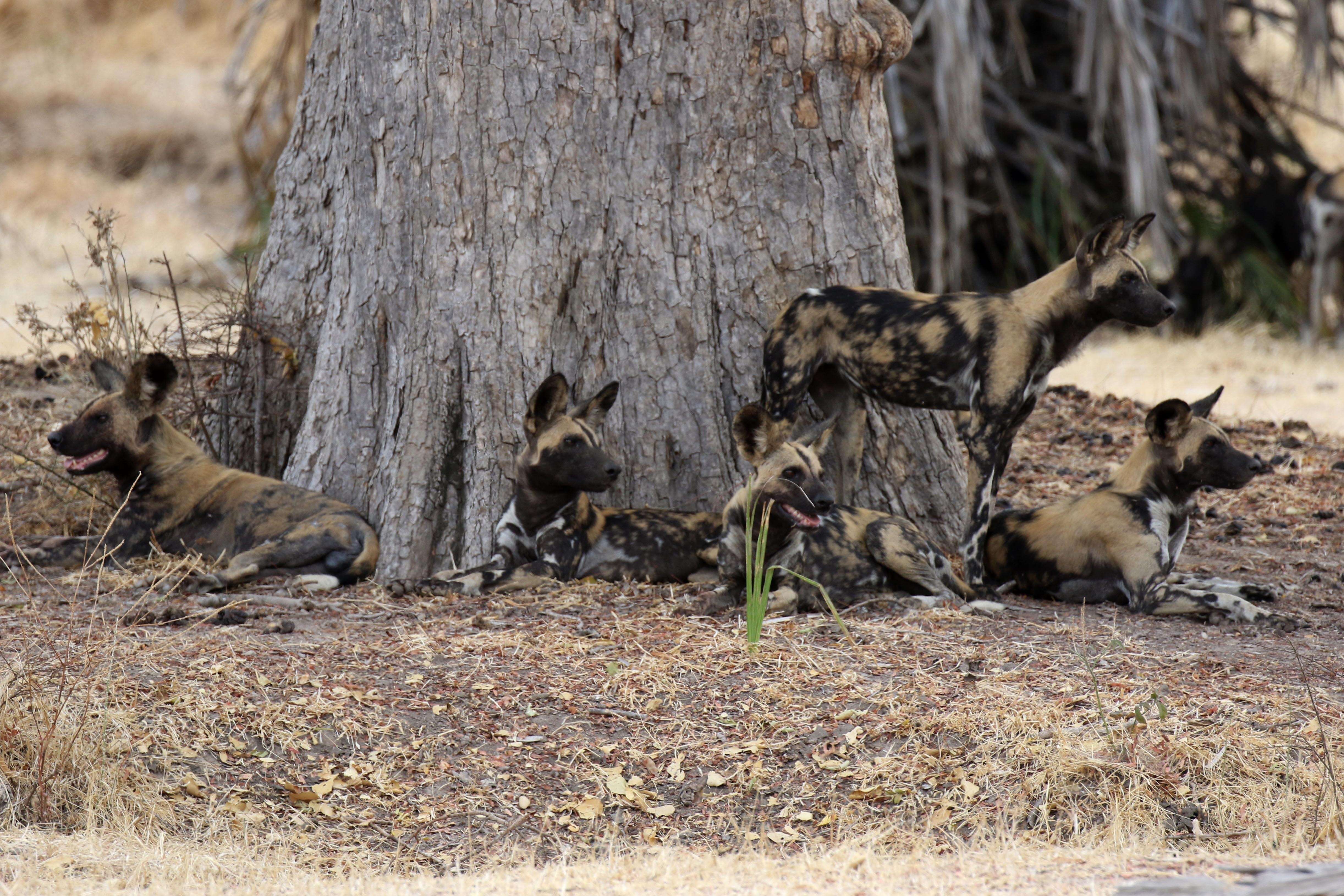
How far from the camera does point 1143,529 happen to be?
5477 mm

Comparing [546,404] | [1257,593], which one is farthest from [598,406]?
[1257,593]

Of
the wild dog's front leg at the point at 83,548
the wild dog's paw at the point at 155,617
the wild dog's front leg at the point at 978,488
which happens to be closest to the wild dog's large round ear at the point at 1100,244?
the wild dog's front leg at the point at 978,488

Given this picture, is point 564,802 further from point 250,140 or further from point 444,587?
point 250,140

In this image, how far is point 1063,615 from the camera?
5.29 m

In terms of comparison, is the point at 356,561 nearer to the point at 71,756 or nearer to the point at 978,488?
the point at 71,756

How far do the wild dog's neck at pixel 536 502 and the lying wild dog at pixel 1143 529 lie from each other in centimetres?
184

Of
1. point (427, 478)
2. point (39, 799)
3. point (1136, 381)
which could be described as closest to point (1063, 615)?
point (427, 478)

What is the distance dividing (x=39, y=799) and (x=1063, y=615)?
3.55 m

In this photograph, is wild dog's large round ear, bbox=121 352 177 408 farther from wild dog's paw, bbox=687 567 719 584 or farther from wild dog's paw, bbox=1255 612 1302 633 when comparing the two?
wild dog's paw, bbox=1255 612 1302 633

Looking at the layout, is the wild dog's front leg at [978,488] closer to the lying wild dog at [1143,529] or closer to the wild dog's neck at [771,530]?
the lying wild dog at [1143,529]

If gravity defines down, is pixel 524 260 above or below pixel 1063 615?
above

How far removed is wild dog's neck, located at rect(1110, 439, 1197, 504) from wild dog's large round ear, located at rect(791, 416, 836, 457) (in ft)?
4.05

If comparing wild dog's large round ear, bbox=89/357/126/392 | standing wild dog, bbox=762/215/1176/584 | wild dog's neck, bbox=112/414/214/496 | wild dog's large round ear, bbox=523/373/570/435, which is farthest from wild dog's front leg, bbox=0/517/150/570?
standing wild dog, bbox=762/215/1176/584

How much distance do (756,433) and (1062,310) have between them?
4.32 feet
